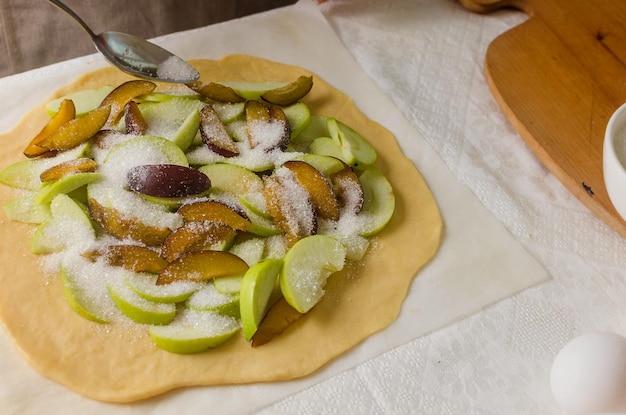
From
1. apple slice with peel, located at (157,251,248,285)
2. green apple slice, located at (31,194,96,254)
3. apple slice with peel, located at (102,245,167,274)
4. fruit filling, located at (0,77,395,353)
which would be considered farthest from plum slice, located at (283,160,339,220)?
green apple slice, located at (31,194,96,254)

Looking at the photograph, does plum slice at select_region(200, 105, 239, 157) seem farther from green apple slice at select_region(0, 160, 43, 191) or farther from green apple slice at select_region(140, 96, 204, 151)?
green apple slice at select_region(0, 160, 43, 191)

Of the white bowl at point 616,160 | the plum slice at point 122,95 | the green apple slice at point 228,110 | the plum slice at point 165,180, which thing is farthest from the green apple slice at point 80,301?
the white bowl at point 616,160

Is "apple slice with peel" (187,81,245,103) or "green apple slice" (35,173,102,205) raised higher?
"apple slice with peel" (187,81,245,103)

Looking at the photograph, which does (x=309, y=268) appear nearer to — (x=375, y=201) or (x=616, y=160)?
(x=375, y=201)

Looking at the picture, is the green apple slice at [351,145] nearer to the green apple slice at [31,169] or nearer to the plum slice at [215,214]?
the plum slice at [215,214]

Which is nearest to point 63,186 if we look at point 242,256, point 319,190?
point 242,256
